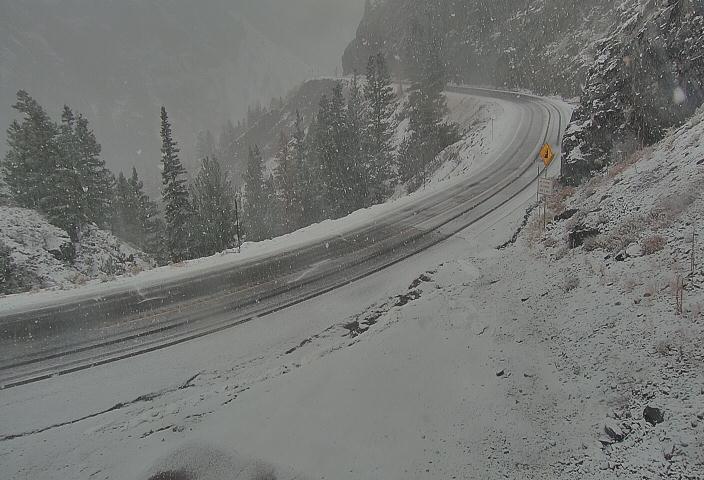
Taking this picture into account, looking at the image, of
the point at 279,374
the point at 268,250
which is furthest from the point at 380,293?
the point at 268,250

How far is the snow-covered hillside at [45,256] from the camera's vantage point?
57.1 ft

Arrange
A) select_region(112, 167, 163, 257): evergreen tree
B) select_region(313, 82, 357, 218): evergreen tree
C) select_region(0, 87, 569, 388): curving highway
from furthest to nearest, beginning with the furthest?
select_region(112, 167, 163, 257): evergreen tree, select_region(313, 82, 357, 218): evergreen tree, select_region(0, 87, 569, 388): curving highway

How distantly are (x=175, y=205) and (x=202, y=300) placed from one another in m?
19.6

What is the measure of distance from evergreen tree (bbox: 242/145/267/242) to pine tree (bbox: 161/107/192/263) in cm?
1184

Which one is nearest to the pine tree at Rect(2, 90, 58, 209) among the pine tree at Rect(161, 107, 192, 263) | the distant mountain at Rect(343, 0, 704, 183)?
the pine tree at Rect(161, 107, 192, 263)

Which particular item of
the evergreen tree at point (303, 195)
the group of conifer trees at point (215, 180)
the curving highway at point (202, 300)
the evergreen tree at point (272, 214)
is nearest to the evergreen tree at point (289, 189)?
the evergreen tree at point (303, 195)

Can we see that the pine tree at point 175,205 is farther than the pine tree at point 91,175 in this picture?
No

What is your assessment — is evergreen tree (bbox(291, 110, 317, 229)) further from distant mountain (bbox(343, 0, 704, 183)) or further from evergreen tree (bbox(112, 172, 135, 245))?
distant mountain (bbox(343, 0, 704, 183))

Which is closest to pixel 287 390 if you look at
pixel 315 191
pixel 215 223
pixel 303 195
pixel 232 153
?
pixel 215 223

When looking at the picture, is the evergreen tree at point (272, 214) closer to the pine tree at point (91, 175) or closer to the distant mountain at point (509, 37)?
the pine tree at point (91, 175)

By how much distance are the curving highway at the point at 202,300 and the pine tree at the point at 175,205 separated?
16417 mm

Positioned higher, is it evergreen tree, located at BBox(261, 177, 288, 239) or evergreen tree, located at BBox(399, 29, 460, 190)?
evergreen tree, located at BBox(399, 29, 460, 190)

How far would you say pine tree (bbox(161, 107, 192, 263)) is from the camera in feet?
89.6

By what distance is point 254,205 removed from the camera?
49.2 meters
